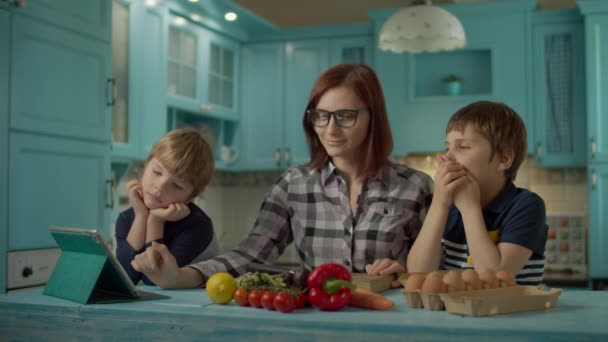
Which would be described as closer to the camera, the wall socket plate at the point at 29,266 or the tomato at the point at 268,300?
the tomato at the point at 268,300

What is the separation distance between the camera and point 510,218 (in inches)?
60.0

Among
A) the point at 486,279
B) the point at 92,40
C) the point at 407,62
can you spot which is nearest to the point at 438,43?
the point at 407,62

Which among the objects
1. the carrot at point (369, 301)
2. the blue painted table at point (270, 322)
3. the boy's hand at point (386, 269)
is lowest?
the blue painted table at point (270, 322)

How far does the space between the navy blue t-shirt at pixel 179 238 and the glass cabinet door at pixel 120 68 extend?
1.81m

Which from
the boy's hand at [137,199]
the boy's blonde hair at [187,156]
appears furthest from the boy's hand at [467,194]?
the boy's hand at [137,199]

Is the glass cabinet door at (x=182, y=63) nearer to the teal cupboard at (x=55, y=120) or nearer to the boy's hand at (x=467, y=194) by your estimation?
the teal cupboard at (x=55, y=120)

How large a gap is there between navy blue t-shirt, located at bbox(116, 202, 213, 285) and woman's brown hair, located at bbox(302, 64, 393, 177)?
1.32 feet

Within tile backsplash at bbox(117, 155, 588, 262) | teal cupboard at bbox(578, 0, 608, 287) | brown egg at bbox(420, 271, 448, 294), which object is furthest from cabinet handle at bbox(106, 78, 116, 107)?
teal cupboard at bbox(578, 0, 608, 287)

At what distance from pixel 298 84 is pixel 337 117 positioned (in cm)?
336

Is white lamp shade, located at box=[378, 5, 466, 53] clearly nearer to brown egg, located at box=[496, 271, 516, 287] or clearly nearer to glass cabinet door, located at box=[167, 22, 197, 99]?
glass cabinet door, located at box=[167, 22, 197, 99]

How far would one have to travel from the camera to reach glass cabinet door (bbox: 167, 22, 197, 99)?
13.7 ft

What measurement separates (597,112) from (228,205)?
9.56 feet

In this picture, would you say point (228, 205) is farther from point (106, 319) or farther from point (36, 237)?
point (106, 319)

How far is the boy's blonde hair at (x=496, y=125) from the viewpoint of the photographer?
1575 millimetres
